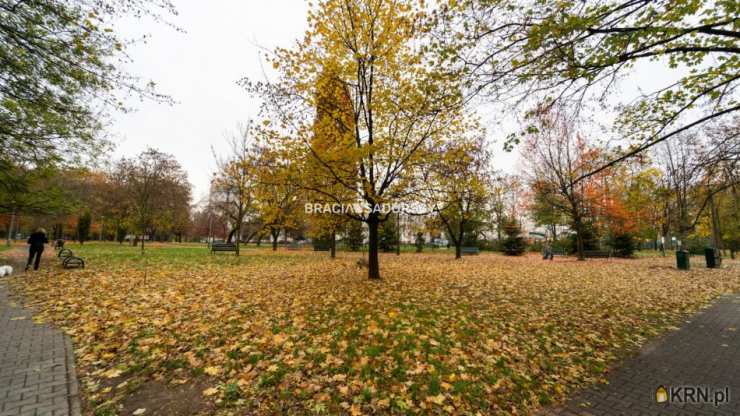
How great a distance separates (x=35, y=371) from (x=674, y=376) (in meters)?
8.82

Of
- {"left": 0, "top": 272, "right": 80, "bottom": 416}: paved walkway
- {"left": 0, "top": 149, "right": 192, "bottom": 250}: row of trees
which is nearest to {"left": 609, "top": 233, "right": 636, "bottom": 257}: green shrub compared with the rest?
{"left": 0, "top": 272, "right": 80, "bottom": 416}: paved walkway

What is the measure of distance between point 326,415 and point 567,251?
33926 millimetres

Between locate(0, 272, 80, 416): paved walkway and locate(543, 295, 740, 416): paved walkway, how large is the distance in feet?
18.4

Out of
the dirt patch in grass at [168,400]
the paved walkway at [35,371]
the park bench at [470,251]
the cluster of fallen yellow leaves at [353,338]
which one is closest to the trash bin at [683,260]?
the cluster of fallen yellow leaves at [353,338]

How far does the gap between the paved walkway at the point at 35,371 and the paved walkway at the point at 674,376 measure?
18.4 ft

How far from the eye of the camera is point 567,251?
29875mm

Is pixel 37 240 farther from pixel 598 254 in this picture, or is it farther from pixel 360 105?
pixel 598 254

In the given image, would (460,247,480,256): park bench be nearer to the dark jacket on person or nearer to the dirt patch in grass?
the dirt patch in grass

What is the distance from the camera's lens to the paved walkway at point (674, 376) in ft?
11.3

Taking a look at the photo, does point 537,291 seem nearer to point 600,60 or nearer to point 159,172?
point 600,60

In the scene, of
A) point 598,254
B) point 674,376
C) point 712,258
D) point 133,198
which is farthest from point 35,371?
point 133,198

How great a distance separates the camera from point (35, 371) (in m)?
3.86

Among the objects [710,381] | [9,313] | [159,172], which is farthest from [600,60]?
[159,172]

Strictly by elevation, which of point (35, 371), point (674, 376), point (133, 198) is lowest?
point (674, 376)
